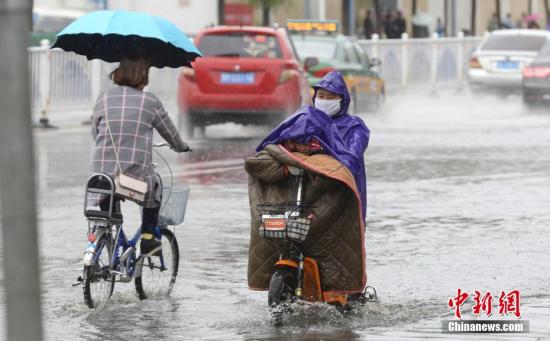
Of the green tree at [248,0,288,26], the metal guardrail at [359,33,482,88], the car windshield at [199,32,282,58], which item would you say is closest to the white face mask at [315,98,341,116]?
the car windshield at [199,32,282,58]

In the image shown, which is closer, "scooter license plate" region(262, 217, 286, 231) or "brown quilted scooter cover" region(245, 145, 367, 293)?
"scooter license plate" region(262, 217, 286, 231)

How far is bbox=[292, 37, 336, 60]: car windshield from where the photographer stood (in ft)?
86.1

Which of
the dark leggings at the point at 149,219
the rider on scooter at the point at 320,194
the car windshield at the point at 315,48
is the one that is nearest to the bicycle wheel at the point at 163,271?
the dark leggings at the point at 149,219

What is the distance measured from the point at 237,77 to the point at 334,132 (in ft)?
44.0

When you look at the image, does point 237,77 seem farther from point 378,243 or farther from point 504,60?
point 504,60

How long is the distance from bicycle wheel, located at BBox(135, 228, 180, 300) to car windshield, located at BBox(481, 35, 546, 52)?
24862 millimetres

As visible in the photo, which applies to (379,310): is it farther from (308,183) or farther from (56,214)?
(56,214)

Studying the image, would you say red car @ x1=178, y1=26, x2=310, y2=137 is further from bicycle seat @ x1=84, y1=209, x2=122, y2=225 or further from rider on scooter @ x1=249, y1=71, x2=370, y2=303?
rider on scooter @ x1=249, y1=71, x2=370, y2=303

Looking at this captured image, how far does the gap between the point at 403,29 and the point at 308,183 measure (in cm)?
3832

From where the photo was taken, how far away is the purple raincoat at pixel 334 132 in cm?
805

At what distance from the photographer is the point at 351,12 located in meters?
47.3

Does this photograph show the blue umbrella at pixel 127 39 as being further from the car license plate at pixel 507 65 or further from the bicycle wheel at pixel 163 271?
the car license plate at pixel 507 65

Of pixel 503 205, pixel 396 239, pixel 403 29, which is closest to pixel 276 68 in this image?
pixel 503 205

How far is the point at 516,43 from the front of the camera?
3350 cm
